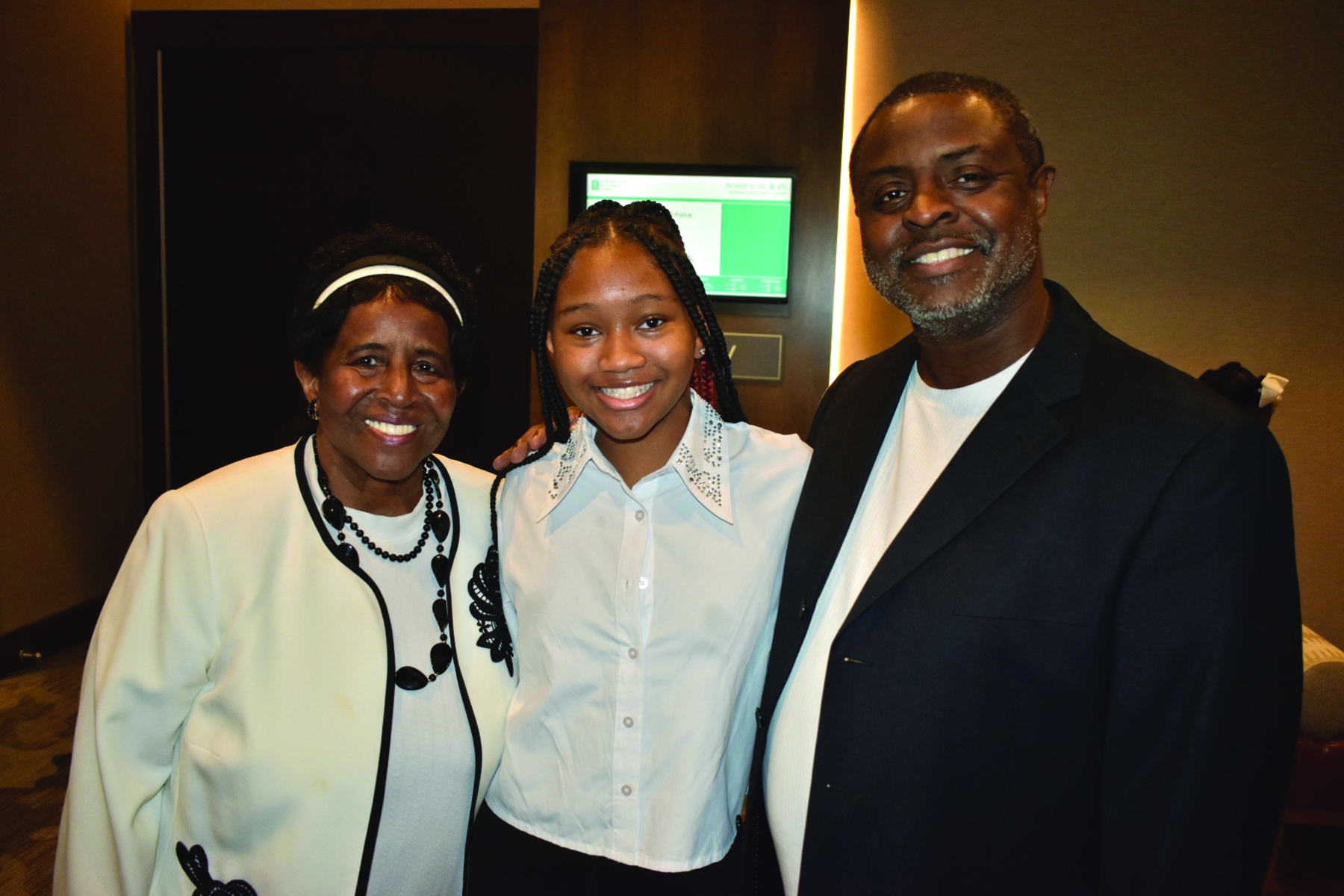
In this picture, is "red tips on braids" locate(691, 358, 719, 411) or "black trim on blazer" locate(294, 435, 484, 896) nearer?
"black trim on blazer" locate(294, 435, 484, 896)

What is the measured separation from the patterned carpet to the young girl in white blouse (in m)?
2.07

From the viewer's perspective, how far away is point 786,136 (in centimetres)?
361

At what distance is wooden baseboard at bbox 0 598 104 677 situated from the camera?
13.1 ft

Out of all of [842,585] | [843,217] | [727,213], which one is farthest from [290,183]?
[842,585]

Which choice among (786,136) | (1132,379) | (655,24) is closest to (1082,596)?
(1132,379)

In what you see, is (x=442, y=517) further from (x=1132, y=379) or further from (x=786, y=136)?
(x=786, y=136)

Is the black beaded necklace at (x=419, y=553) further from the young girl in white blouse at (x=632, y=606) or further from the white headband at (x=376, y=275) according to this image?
the white headband at (x=376, y=275)

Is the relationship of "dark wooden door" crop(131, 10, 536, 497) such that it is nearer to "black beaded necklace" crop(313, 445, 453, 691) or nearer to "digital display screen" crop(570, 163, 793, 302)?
"digital display screen" crop(570, 163, 793, 302)

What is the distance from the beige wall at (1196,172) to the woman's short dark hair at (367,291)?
261 cm

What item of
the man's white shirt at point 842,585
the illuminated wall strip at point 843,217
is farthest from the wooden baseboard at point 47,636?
the man's white shirt at point 842,585

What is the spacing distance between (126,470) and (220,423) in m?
0.59

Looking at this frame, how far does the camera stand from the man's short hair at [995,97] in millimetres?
1379

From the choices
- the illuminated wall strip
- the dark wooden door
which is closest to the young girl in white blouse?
the illuminated wall strip

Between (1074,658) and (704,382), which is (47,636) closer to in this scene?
(704,382)
